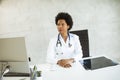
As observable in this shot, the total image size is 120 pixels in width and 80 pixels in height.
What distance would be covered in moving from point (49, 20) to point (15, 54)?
1673 millimetres

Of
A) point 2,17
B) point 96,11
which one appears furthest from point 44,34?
point 96,11

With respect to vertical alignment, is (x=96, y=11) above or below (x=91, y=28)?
above

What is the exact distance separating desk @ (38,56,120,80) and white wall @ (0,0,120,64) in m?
1.33

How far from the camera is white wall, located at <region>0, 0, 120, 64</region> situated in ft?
10.9

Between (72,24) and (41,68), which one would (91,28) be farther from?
(41,68)

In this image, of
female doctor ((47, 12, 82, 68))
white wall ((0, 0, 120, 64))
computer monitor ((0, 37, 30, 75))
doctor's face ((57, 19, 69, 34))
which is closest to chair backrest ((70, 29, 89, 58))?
female doctor ((47, 12, 82, 68))

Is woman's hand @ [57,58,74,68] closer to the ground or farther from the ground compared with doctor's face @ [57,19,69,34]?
closer to the ground

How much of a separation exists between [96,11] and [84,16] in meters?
0.24

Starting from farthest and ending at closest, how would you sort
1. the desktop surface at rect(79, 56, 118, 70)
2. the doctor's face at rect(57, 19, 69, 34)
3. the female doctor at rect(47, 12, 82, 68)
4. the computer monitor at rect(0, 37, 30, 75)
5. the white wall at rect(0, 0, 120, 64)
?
the white wall at rect(0, 0, 120, 64), the doctor's face at rect(57, 19, 69, 34), the female doctor at rect(47, 12, 82, 68), the desktop surface at rect(79, 56, 118, 70), the computer monitor at rect(0, 37, 30, 75)

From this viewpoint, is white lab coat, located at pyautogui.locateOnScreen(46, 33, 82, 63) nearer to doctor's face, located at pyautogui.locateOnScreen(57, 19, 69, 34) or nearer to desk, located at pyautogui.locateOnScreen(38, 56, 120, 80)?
doctor's face, located at pyautogui.locateOnScreen(57, 19, 69, 34)

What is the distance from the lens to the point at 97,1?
3.48 meters

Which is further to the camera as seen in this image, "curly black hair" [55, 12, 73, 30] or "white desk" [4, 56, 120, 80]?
"curly black hair" [55, 12, 73, 30]

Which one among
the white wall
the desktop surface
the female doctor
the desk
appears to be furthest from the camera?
the white wall

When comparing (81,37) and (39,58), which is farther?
(39,58)
